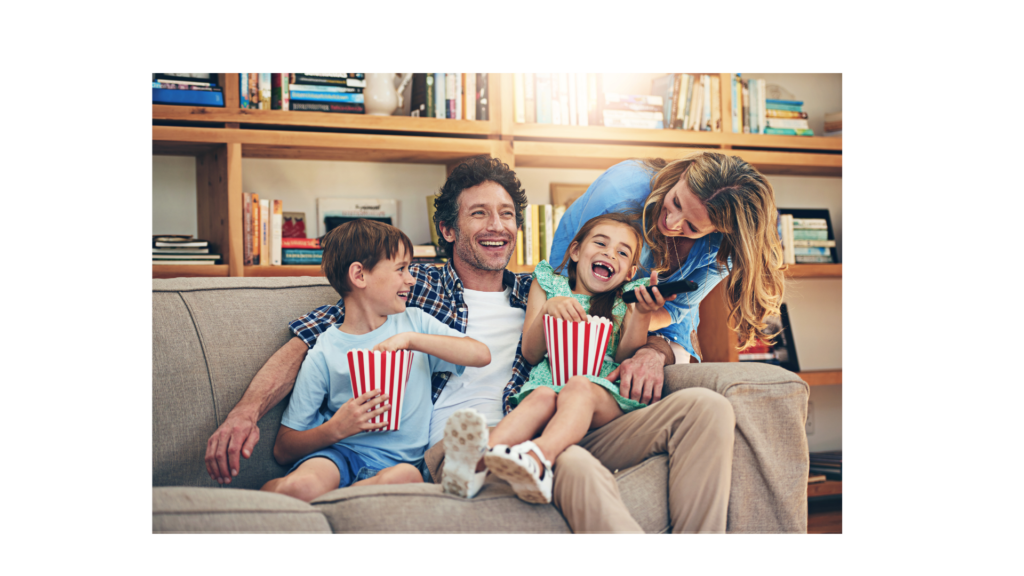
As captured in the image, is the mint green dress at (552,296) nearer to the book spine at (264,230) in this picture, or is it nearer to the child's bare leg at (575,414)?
the child's bare leg at (575,414)

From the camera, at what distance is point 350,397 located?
1556mm

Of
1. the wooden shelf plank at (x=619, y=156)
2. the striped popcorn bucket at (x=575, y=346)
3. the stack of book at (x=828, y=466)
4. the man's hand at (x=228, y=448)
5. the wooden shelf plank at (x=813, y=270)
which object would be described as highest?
the wooden shelf plank at (x=619, y=156)

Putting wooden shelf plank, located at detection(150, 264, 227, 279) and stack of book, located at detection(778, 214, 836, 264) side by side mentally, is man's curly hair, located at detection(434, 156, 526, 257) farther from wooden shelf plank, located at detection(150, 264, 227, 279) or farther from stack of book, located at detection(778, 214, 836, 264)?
stack of book, located at detection(778, 214, 836, 264)

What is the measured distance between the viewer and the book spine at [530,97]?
2.39 metres

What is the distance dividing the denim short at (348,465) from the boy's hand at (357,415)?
0.04m

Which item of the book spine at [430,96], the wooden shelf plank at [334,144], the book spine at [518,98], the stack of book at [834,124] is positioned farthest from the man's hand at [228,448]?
the stack of book at [834,124]

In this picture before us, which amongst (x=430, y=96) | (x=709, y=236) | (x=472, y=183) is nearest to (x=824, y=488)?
(x=709, y=236)

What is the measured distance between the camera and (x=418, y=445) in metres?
1.58

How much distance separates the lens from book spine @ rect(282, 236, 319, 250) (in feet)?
7.41
